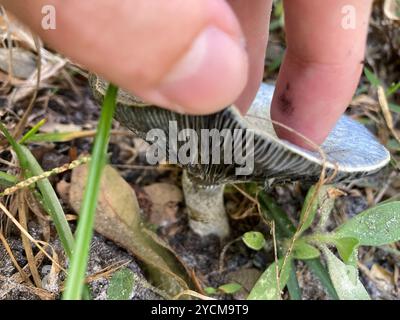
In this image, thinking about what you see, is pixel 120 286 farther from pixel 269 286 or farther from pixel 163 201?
pixel 163 201

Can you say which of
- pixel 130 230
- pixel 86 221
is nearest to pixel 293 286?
pixel 130 230

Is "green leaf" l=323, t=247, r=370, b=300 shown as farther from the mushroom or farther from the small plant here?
the mushroom

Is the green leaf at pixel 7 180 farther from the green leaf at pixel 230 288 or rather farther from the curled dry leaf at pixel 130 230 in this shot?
the green leaf at pixel 230 288

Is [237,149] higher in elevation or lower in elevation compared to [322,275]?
higher

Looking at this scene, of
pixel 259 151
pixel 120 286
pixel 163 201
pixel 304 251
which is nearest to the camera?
pixel 259 151

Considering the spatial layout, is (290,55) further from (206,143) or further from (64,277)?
(64,277)

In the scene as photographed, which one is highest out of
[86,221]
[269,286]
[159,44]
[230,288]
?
[159,44]

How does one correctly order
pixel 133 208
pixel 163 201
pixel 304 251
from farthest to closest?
1. pixel 163 201
2. pixel 133 208
3. pixel 304 251

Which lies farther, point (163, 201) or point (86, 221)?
point (163, 201)

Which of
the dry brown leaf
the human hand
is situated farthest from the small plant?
the human hand
